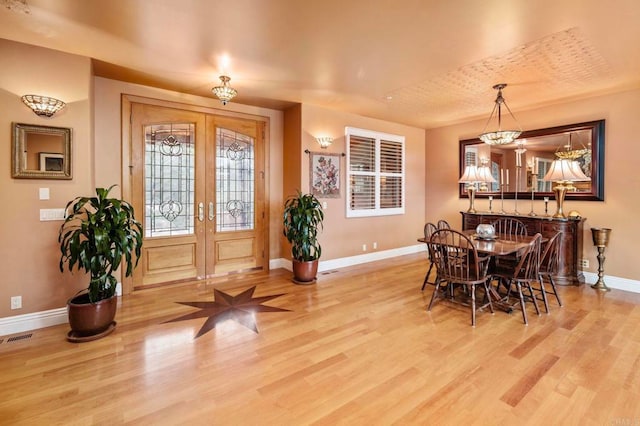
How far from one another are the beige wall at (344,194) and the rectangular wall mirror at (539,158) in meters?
1.01

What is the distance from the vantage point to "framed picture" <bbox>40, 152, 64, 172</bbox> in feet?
10.1

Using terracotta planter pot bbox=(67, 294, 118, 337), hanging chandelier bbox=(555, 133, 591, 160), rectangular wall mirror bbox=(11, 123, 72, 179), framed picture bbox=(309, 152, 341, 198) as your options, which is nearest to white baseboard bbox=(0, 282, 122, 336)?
terracotta planter pot bbox=(67, 294, 118, 337)

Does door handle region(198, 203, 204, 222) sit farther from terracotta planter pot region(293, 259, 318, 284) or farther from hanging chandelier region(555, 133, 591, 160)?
hanging chandelier region(555, 133, 591, 160)

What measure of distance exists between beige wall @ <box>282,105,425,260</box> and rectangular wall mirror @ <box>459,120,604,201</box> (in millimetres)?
1012

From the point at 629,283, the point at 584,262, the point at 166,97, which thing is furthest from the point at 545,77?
the point at 166,97

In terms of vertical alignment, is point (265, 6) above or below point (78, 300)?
above

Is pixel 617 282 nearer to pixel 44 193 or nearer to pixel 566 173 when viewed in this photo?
pixel 566 173

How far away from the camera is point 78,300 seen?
294 cm

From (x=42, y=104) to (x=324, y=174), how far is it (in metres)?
3.69

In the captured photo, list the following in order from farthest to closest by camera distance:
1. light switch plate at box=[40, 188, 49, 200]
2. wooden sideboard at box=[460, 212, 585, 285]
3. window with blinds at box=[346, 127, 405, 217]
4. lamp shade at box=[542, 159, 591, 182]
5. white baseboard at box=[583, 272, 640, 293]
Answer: window with blinds at box=[346, 127, 405, 217] → wooden sideboard at box=[460, 212, 585, 285] → white baseboard at box=[583, 272, 640, 293] → lamp shade at box=[542, 159, 591, 182] → light switch plate at box=[40, 188, 49, 200]

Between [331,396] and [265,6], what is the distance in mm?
2965

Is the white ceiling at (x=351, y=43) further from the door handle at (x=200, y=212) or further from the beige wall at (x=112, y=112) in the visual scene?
the door handle at (x=200, y=212)

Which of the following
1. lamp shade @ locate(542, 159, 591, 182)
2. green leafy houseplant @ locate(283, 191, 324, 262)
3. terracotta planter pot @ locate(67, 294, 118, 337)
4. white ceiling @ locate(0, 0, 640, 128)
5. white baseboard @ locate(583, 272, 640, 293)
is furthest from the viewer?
green leafy houseplant @ locate(283, 191, 324, 262)

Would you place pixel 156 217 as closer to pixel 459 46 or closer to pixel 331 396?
pixel 331 396
